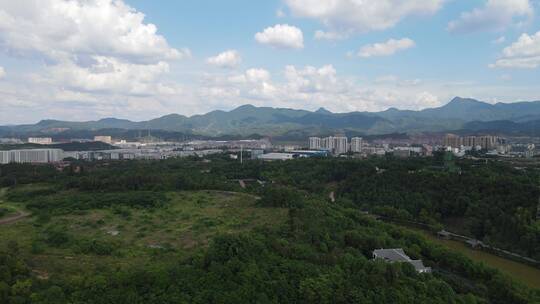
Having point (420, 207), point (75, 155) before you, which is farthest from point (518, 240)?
point (75, 155)

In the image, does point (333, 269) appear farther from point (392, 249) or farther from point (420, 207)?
point (420, 207)

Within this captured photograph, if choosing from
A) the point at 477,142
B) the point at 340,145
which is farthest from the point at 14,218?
the point at 477,142

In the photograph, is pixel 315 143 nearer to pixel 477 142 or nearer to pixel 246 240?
pixel 477 142

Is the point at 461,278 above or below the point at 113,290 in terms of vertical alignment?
below

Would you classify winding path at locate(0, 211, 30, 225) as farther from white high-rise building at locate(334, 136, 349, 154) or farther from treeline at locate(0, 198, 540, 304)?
white high-rise building at locate(334, 136, 349, 154)

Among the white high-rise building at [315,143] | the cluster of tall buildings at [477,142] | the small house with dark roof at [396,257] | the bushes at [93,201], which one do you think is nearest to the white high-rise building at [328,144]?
the white high-rise building at [315,143]

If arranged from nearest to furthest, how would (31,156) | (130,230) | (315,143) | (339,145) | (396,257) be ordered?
(396,257)
(130,230)
(31,156)
(339,145)
(315,143)
